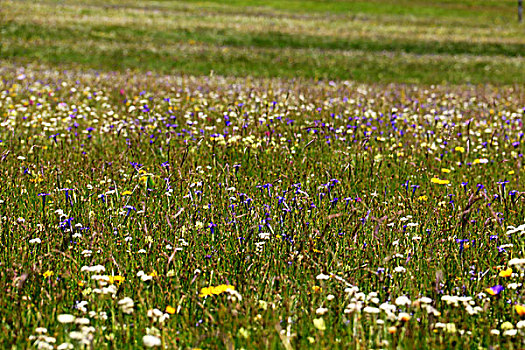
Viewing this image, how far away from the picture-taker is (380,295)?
3244 millimetres

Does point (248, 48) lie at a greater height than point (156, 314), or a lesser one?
greater

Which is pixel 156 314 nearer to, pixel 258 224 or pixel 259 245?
pixel 259 245

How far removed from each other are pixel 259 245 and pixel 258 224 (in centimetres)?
35

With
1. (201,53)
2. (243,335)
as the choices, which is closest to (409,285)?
(243,335)

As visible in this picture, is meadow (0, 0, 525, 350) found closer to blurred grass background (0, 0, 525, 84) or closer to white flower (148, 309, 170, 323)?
white flower (148, 309, 170, 323)

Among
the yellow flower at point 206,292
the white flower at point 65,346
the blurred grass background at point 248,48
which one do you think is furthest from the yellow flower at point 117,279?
the blurred grass background at point 248,48

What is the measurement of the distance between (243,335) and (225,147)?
429 cm

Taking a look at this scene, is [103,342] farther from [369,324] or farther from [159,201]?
[159,201]

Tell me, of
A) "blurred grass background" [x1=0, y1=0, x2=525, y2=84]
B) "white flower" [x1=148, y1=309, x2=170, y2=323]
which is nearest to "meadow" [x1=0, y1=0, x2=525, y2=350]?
"white flower" [x1=148, y1=309, x2=170, y2=323]

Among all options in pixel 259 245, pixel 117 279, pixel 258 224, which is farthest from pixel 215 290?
pixel 258 224

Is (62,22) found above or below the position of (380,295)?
above

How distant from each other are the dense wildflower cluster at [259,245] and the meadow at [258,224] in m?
0.02

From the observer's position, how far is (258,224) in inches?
162

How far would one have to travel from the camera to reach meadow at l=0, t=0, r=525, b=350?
2865 millimetres
